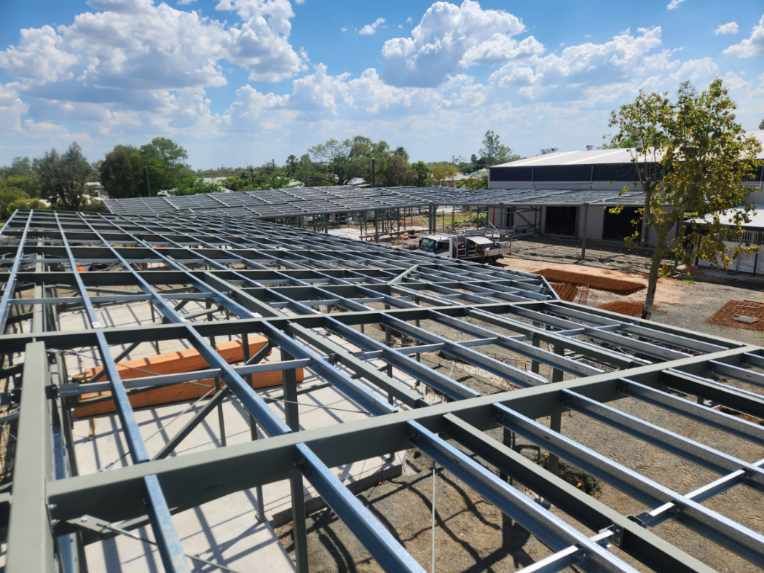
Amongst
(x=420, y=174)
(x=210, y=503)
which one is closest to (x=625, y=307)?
(x=210, y=503)

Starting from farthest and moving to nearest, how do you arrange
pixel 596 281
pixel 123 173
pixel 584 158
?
pixel 123 173 → pixel 584 158 → pixel 596 281

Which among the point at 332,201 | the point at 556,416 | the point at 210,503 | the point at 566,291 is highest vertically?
the point at 332,201

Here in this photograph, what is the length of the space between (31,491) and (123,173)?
77.4m

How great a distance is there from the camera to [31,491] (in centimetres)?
292

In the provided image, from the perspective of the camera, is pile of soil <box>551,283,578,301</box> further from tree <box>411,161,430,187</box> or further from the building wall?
tree <box>411,161,430,187</box>

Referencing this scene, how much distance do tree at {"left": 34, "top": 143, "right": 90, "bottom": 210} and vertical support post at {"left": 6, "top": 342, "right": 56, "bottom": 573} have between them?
78.0 meters

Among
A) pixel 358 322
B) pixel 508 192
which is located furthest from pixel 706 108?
A: pixel 508 192

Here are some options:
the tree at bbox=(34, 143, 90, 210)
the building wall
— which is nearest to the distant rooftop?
the building wall

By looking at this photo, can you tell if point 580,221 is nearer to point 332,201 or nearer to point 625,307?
point 332,201

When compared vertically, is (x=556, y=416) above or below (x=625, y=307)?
above

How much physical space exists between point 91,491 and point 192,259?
10.8 meters

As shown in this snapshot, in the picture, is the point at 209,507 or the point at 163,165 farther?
the point at 163,165

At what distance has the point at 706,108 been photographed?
17.2 metres

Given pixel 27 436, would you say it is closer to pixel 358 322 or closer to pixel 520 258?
pixel 358 322
